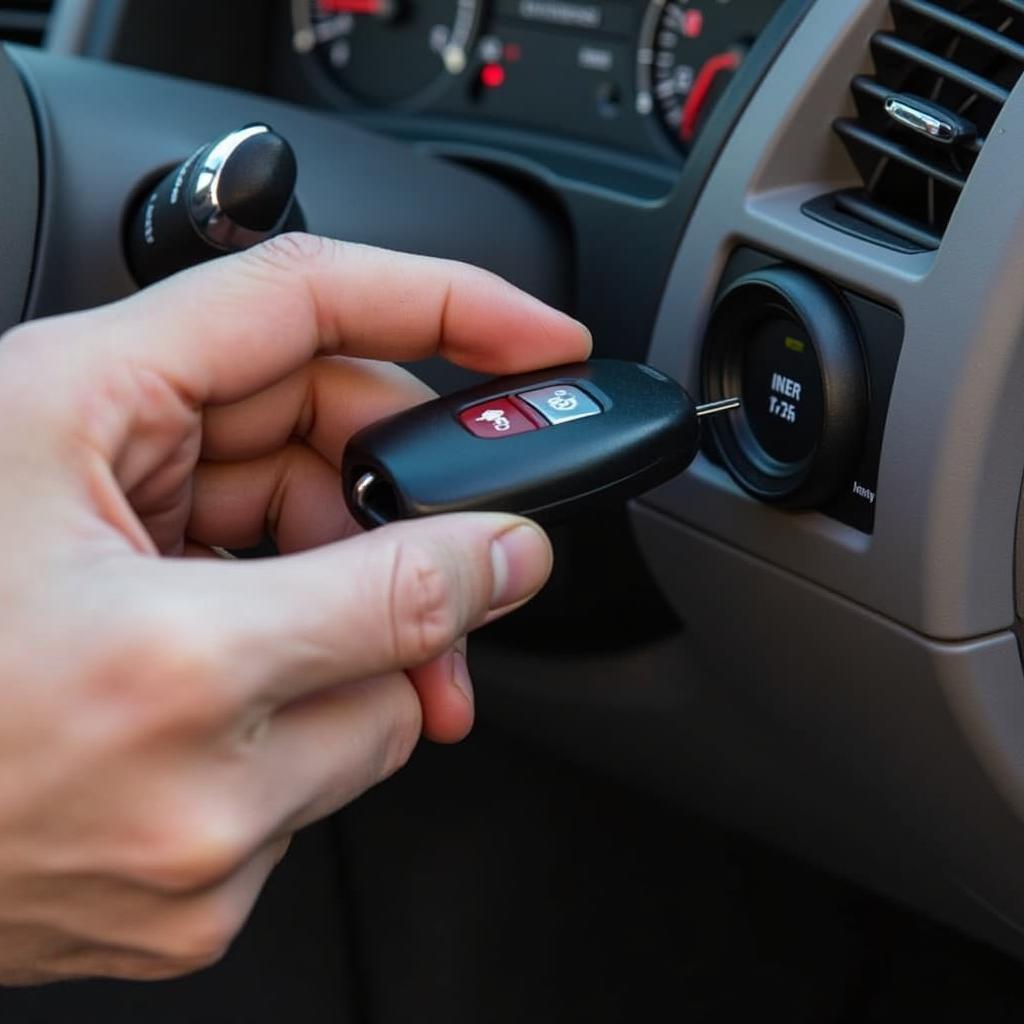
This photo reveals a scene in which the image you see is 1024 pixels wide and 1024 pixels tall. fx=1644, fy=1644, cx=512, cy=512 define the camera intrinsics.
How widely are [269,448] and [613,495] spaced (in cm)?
16

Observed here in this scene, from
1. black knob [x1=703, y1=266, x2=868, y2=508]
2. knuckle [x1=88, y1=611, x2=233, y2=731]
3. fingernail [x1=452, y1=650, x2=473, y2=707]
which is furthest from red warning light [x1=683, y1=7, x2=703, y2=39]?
knuckle [x1=88, y1=611, x2=233, y2=731]

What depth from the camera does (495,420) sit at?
0.65 m

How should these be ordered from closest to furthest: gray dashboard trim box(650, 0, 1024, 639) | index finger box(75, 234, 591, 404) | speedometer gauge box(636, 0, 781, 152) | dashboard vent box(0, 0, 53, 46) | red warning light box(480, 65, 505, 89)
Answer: index finger box(75, 234, 591, 404)
gray dashboard trim box(650, 0, 1024, 639)
speedometer gauge box(636, 0, 781, 152)
red warning light box(480, 65, 505, 89)
dashboard vent box(0, 0, 53, 46)

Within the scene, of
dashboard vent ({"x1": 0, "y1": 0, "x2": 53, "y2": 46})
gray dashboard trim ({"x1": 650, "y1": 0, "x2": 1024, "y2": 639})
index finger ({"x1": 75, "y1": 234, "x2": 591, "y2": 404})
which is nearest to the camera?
index finger ({"x1": 75, "y1": 234, "x2": 591, "y2": 404})

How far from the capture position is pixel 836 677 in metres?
0.82

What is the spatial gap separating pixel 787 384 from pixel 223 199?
282mm

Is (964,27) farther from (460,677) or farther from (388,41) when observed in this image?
(388,41)

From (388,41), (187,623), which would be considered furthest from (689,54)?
(187,623)

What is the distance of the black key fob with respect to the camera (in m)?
0.61

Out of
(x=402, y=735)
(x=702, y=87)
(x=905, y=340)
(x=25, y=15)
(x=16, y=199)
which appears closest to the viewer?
(x=402, y=735)

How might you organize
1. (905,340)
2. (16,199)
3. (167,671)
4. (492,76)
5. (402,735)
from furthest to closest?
1. (492,76)
2. (16,199)
3. (905,340)
4. (402,735)
5. (167,671)

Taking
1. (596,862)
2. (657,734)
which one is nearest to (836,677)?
(657,734)

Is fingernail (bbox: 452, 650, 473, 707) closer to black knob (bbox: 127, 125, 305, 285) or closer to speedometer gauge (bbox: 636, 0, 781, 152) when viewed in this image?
black knob (bbox: 127, 125, 305, 285)

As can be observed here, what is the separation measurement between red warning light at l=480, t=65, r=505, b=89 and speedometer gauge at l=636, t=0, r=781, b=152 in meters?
0.12
